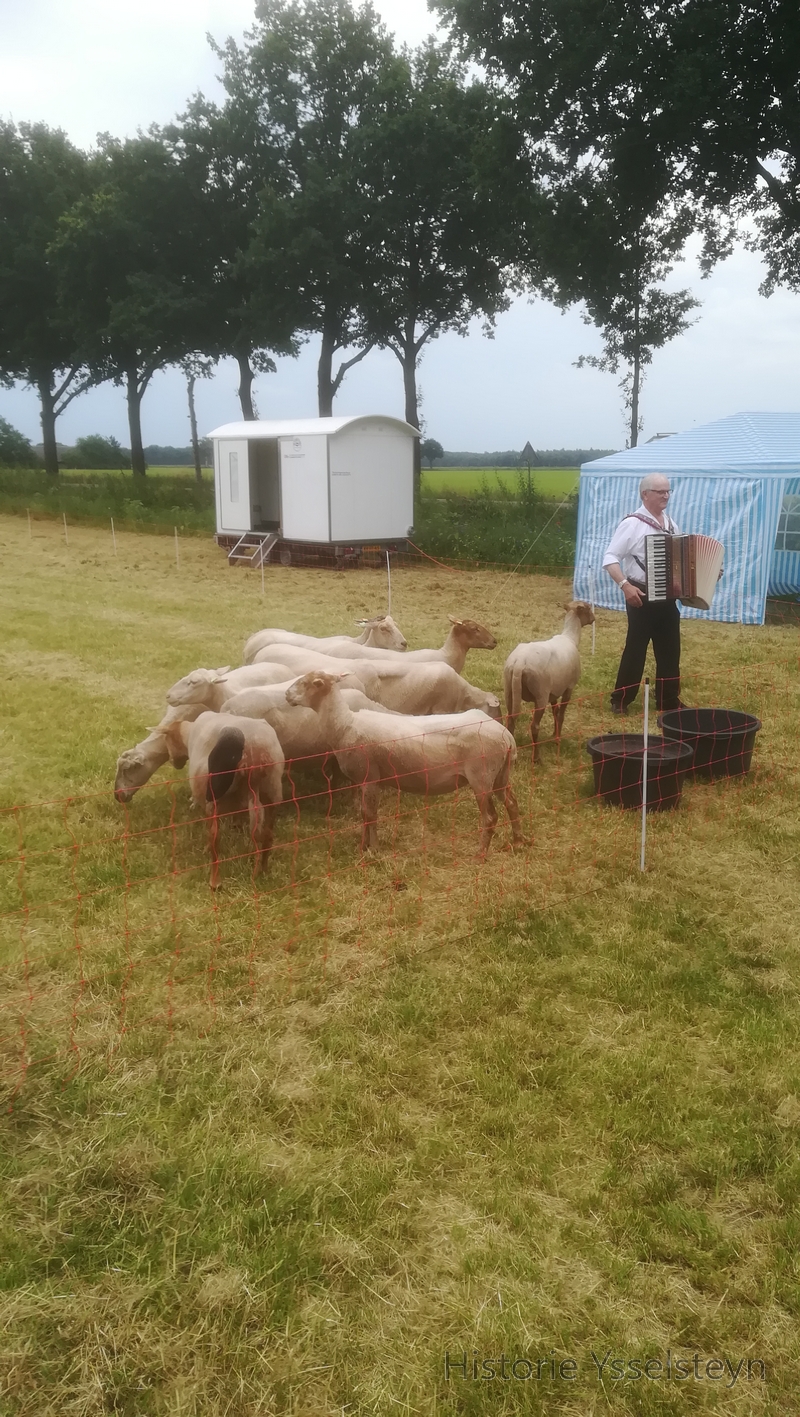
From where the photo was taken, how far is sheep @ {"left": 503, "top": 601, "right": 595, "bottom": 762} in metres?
7.50

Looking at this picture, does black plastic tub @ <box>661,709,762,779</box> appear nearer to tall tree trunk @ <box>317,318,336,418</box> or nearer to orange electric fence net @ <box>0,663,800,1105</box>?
orange electric fence net @ <box>0,663,800,1105</box>

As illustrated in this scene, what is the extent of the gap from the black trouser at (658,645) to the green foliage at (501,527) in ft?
36.6

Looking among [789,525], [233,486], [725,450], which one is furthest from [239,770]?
[233,486]

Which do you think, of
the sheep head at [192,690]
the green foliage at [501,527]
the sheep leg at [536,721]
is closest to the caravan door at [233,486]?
the green foliage at [501,527]

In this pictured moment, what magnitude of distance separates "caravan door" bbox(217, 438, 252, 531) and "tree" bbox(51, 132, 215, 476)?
522 inches

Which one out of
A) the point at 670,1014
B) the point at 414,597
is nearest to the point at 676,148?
the point at 414,597

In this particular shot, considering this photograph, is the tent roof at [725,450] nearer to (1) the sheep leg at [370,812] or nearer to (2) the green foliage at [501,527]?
(2) the green foliage at [501,527]

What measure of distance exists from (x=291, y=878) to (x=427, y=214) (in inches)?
1243

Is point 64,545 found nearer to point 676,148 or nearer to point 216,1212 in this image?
point 676,148

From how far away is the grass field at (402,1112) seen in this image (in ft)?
8.69

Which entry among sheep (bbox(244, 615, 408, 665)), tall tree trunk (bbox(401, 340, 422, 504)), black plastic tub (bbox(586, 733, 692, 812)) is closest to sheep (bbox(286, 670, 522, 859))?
black plastic tub (bbox(586, 733, 692, 812))

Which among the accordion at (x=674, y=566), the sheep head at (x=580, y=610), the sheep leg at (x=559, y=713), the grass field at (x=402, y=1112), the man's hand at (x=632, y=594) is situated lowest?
the grass field at (x=402, y=1112)

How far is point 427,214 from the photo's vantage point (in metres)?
31.5

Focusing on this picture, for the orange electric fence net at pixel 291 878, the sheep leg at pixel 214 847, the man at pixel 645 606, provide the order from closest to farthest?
1. the orange electric fence net at pixel 291 878
2. the sheep leg at pixel 214 847
3. the man at pixel 645 606
